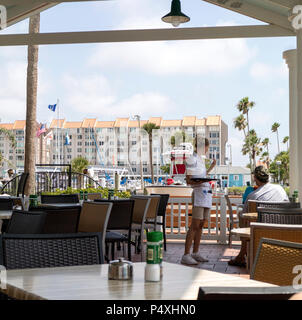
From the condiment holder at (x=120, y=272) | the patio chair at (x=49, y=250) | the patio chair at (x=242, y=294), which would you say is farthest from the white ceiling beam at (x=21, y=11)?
the patio chair at (x=242, y=294)

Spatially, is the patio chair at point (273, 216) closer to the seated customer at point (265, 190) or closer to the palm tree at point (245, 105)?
the seated customer at point (265, 190)

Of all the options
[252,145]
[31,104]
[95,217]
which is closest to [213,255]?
[95,217]

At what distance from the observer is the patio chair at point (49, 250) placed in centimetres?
235

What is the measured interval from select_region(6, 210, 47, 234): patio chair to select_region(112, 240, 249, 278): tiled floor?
2972 mm

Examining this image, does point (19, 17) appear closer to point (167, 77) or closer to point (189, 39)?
point (189, 39)

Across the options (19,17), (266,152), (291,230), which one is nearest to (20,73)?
(266,152)

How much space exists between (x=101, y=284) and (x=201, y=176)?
4.20 meters

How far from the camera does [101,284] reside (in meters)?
1.98

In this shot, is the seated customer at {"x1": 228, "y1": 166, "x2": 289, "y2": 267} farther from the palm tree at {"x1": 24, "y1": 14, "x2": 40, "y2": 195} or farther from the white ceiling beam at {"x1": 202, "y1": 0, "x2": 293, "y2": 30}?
the palm tree at {"x1": 24, "y1": 14, "x2": 40, "y2": 195}

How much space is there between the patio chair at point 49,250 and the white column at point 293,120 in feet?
20.5

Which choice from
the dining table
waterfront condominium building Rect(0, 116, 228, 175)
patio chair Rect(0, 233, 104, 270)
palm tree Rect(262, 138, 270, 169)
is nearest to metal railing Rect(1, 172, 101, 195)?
patio chair Rect(0, 233, 104, 270)

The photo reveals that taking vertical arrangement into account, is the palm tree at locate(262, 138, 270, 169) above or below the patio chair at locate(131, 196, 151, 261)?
above

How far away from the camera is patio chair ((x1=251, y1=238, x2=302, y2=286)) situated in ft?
7.46
